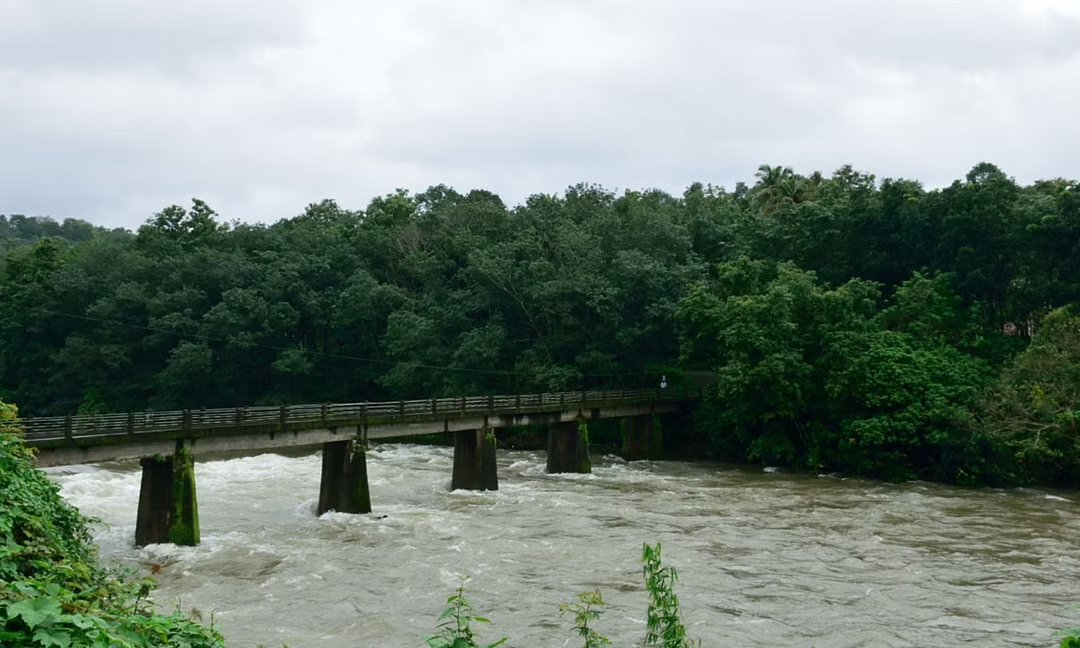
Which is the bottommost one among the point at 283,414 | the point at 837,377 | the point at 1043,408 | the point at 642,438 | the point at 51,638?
the point at 642,438

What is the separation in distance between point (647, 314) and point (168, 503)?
29488 mm

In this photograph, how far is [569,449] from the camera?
44438mm

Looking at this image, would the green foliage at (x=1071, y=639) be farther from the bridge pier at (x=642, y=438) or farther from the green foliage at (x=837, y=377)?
the bridge pier at (x=642, y=438)

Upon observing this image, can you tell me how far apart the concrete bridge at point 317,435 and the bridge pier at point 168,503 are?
3cm

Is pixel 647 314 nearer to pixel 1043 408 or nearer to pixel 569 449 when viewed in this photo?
pixel 569 449

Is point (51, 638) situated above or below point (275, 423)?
below

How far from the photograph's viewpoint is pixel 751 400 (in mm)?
44094

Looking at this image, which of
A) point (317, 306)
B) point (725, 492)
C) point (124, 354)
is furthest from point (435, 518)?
point (124, 354)

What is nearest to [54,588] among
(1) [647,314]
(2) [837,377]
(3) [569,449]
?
(3) [569,449]

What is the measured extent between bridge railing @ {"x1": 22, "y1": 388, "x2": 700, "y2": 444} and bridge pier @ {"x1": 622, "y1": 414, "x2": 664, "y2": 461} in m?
2.01

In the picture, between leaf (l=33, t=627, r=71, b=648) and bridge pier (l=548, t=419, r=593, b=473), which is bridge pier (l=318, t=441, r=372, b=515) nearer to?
bridge pier (l=548, t=419, r=593, b=473)

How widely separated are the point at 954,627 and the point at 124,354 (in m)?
59.7

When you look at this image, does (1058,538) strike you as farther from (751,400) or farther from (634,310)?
(634,310)

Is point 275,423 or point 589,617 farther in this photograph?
point 275,423
